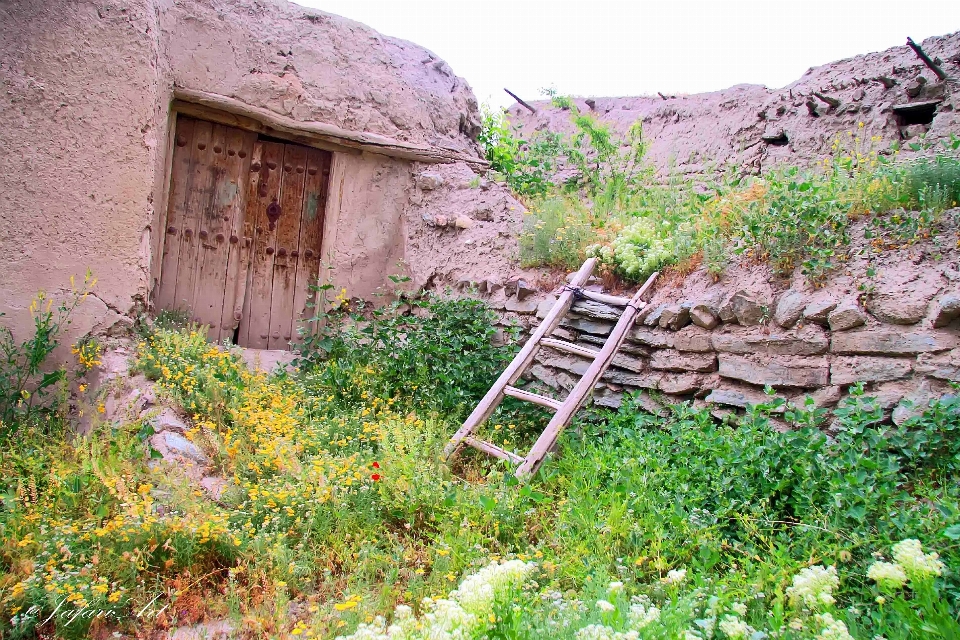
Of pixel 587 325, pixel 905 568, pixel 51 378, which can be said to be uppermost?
pixel 587 325

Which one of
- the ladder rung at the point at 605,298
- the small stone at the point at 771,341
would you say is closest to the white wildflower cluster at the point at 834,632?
the small stone at the point at 771,341

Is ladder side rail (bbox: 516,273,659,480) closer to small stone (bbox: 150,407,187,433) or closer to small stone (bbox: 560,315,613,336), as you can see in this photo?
small stone (bbox: 560,315,613,336)

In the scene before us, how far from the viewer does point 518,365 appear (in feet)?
13.8

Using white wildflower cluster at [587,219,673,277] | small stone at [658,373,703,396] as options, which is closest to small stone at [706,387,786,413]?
small stone at [658,373,703,396]

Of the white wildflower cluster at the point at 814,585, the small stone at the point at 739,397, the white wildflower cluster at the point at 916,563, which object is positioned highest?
the small stone at the point at 739,397

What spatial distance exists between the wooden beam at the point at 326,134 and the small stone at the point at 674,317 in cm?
312

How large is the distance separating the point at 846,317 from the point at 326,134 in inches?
168

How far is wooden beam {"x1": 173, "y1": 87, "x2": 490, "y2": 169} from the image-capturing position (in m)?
5.11

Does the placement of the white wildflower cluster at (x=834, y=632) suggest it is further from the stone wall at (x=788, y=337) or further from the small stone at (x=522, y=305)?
the small stone at (x=522, y=305)

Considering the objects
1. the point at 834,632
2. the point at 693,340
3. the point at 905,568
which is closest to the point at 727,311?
the point at 693,340

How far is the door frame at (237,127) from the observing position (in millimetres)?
5062

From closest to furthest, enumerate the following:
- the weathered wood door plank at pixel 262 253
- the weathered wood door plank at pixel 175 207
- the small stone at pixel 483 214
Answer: the weathered wood door plank at pixel 175 207
the weathered wood door plank at pixel 262 253
the small stone at pixel 483 214

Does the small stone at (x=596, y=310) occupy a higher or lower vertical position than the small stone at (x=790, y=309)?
lower

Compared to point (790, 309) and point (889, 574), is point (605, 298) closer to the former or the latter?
point (790, 309)
